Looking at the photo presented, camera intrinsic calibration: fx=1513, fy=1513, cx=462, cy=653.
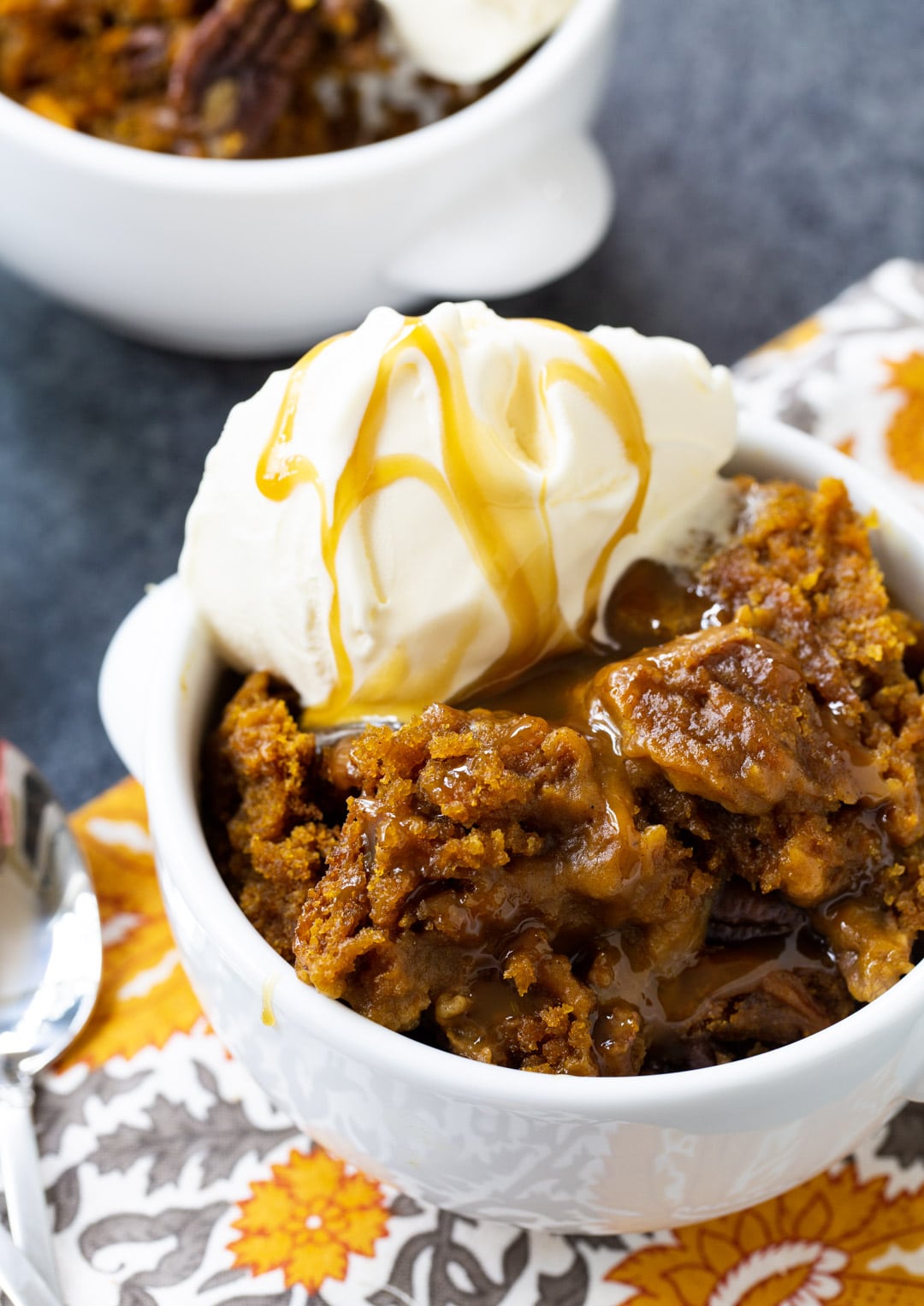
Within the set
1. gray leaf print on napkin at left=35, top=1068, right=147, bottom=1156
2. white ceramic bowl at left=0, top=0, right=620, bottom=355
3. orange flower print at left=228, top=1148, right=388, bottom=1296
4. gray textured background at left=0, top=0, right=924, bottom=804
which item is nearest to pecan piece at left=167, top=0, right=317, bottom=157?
white ceramic bowl at left=0, top=0, right=620, bottom=355

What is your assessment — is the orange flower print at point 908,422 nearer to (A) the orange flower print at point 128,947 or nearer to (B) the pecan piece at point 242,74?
(B) the pecan piece at point 242,74

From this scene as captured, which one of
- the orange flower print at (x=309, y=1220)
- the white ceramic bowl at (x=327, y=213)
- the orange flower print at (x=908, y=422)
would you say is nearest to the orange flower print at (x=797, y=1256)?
the orange flower print at (x=309, y=1220)

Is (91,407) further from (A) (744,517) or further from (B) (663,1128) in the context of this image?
(B) (663,1128)

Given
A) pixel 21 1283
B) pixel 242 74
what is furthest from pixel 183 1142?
pixel 242 74

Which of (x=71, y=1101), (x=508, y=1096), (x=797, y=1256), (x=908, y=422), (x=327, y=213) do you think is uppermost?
(x=327, y=213)

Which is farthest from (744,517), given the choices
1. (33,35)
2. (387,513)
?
(33,35)

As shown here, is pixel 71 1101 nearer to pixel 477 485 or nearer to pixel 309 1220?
pixel 309 1220

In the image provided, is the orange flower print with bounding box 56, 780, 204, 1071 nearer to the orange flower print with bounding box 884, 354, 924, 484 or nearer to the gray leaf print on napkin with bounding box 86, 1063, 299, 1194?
the gray leaf print on napkin with bounding box 86, 1063, 299, 1194
